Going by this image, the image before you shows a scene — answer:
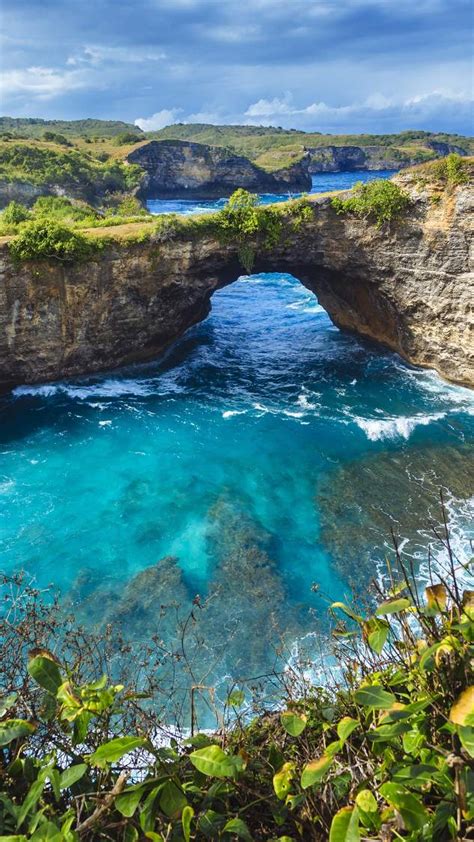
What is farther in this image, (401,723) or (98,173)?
(98,173)

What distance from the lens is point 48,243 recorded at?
22.9 meters

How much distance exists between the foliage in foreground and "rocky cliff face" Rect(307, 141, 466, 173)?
168339 mm

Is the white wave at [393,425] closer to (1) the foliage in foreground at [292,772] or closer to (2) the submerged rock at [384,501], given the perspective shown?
(2) the submerged rock at [384,501]

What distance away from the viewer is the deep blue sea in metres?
14.6

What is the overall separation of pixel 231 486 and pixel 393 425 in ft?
27.7

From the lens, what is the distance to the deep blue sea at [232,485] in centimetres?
1458

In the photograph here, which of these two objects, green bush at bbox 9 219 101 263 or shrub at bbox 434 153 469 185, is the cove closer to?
green bush at bbox 9 219 101 263

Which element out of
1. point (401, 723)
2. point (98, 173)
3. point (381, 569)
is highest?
point (98, 173)

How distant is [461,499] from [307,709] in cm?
1540

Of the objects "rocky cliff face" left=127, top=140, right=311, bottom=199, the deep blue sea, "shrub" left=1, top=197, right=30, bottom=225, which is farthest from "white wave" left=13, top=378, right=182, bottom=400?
"rocky cliff face" left=127, top=140, right=311, bottom=199

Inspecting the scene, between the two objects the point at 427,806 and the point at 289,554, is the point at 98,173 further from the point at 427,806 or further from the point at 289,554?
the point at 427,806

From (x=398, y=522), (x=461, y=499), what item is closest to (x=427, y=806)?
(x=398, y=522)

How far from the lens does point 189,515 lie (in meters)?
17.8

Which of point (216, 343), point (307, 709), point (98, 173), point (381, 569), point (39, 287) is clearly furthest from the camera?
point (98, 173)
